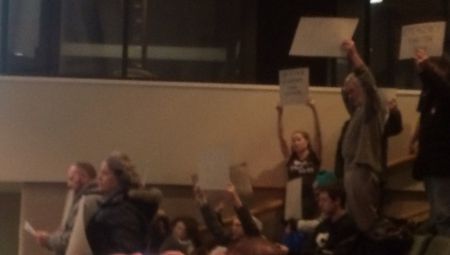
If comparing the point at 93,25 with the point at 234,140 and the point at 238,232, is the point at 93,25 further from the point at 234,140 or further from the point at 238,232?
the point at 238,232

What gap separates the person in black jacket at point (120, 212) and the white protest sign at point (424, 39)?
5.86 ft

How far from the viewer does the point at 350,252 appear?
19.2ft

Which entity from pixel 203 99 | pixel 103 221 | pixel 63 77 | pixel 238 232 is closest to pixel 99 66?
pixel 63 77

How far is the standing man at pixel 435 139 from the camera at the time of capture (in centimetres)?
614

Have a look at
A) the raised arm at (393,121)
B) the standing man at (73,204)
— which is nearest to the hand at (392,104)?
the raised arm at (393,121)

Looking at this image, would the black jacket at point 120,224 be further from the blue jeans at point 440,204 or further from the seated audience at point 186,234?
the blue jeans at point 440,204

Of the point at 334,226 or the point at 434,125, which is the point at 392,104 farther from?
the point at 334,226

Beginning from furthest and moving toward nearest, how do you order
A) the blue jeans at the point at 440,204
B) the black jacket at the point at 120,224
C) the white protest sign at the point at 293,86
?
the white protest sign at the point at 293,86 → the blue jeans at the point at 440,204 → the black jacket at the point at 120,224

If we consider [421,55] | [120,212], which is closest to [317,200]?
[421,55]

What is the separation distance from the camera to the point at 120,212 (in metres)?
5.52

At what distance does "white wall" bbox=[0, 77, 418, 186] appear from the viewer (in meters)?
8.55

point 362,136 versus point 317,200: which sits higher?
point 362,136

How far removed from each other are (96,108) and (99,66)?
0.46 meters

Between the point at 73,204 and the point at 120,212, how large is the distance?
0.76m
